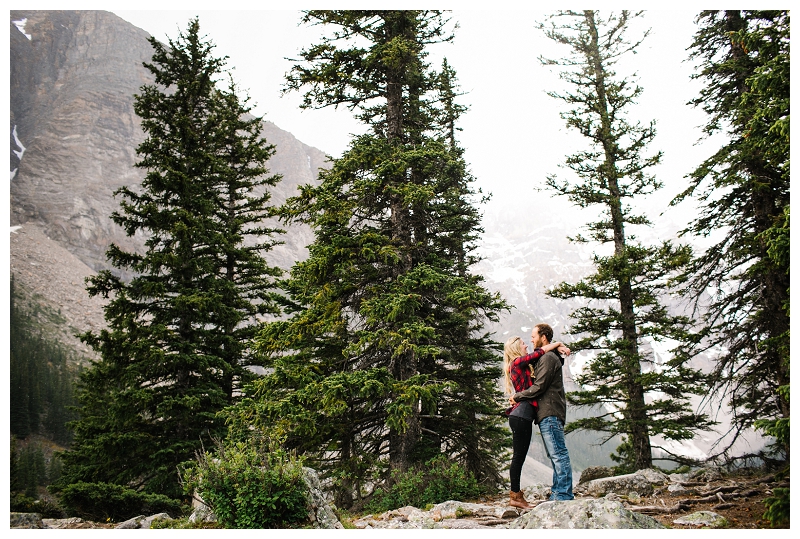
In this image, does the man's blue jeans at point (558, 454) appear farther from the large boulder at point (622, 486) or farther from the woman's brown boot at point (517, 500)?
the large boulder at point (622, 486)

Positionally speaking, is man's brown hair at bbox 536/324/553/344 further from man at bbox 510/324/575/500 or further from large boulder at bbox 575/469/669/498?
large boulder at bbox 575/469/669/498

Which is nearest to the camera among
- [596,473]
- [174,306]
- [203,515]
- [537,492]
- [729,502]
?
[729,502]

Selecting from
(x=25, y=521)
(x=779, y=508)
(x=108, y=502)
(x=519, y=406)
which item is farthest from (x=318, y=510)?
(x=108, y=502)

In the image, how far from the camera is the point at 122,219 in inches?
489

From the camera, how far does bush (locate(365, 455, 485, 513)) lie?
806cm

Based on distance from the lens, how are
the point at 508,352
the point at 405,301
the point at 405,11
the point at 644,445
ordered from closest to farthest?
1. the point at 508,352
2. the point at 405,301
3. the point at 405,11
4. the point at 644,445

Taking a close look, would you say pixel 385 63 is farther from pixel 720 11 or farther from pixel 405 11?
pixel 720 11

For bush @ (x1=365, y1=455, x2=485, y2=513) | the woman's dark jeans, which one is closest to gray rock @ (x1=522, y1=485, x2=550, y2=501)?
bush @ (x1=365, y1=455, x2=485, y2=513)

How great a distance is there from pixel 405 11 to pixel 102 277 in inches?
428

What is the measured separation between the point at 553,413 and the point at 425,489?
12.7 feet

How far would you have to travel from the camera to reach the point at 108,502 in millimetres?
10164

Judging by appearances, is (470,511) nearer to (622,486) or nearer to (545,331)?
(545,331)

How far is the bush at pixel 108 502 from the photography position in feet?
32.5

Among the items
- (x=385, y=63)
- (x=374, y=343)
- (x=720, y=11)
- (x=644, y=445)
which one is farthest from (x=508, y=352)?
(x=720, y=11)
